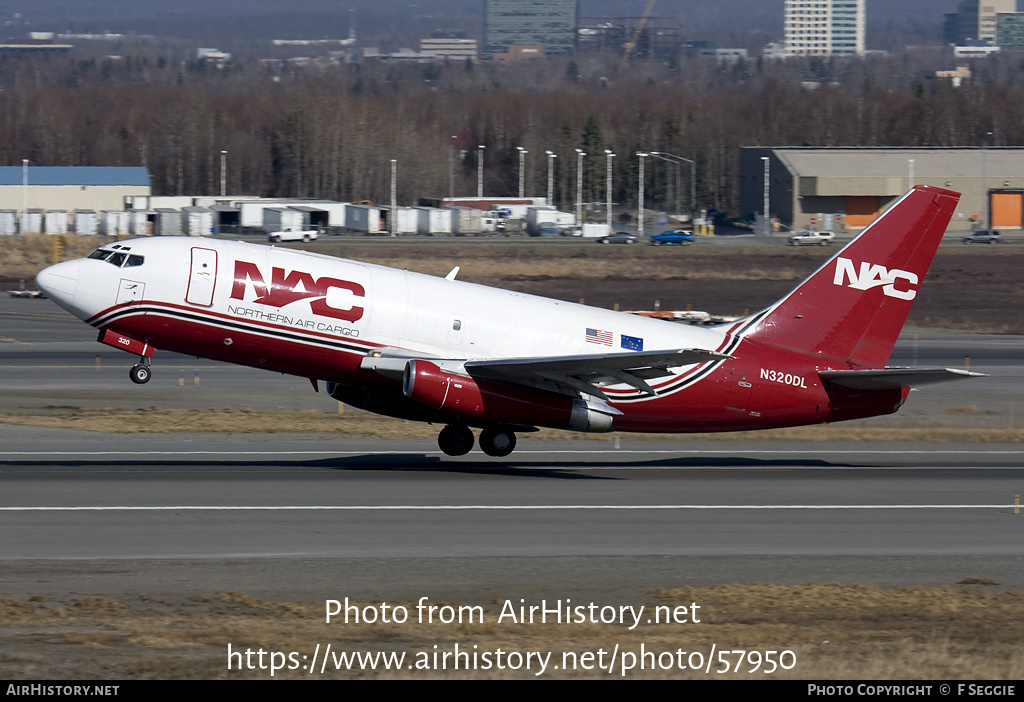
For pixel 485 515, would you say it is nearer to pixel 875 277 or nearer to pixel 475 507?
pixel 475 507

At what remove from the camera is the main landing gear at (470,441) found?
32.6m

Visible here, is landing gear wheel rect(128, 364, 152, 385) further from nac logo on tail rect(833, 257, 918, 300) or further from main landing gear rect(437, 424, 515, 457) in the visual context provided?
nac logo on tail rect(833, 257, 918, 300)

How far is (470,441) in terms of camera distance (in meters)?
32.8

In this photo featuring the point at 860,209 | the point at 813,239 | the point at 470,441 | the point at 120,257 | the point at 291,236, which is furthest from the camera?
the point at 860,209

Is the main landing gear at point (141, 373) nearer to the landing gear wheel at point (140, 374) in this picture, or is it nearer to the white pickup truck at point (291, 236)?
the landing gear wheel at point (140, 374)

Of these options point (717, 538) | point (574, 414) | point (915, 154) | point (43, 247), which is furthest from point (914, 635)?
point (915, 154)

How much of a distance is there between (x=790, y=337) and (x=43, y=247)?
92594 mm

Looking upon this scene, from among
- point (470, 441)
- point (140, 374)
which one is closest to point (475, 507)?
point (470, 441)

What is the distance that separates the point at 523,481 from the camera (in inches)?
1225

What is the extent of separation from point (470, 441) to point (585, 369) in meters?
4.38

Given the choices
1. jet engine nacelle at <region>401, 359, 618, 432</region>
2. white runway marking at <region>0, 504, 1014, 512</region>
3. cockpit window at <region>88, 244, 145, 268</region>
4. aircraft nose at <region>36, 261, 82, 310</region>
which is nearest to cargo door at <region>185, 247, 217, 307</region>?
cockpit window at <region>88, 244, 145, 268</region>

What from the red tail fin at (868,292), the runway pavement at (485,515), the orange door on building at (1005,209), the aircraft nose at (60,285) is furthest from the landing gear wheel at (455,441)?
the orange door on building at (1005,209)

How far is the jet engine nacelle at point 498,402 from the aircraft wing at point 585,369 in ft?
0.85
